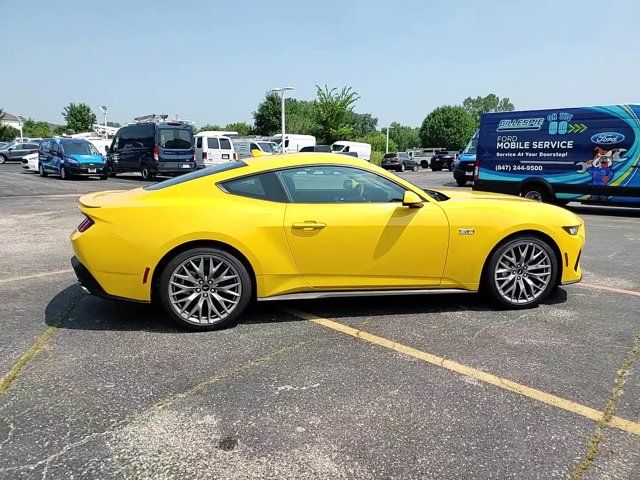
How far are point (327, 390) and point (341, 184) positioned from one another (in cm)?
187

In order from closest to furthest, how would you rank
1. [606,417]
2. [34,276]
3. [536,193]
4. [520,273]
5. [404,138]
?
[606,417] < [520,273] < [34,276] < [536,193] < [404,138]

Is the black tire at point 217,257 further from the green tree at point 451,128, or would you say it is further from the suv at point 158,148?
the green tree at point 451,128

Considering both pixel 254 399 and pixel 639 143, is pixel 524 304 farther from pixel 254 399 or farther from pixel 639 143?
pixel 639 143

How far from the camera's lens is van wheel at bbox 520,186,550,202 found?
38.9 feet

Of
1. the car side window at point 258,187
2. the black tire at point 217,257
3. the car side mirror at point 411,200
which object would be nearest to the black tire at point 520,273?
the car side mirror at point 411,200

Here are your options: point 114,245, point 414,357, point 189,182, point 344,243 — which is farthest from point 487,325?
point 114,245

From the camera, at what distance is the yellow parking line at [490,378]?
273 cm

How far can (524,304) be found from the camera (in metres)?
4.54

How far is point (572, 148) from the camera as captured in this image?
11.2 m

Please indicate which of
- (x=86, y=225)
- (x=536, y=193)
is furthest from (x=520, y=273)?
(x=536, y=193)

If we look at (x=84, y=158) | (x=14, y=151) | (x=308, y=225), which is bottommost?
(x=308, y=225)

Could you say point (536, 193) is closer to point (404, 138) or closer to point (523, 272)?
point (523, 272)

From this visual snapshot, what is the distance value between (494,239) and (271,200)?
6.42 feet

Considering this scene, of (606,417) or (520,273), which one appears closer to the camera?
(606,417)
